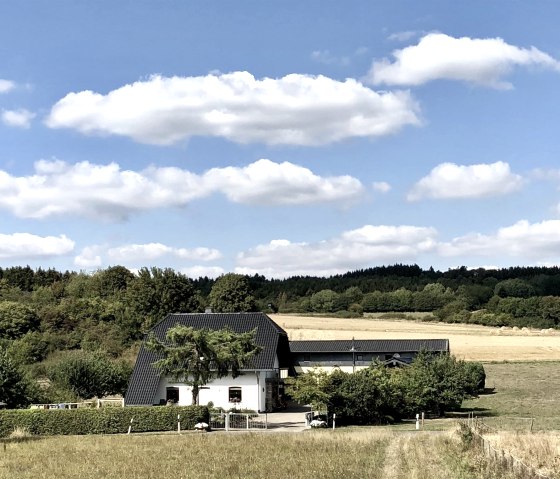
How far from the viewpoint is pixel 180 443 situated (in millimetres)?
31875

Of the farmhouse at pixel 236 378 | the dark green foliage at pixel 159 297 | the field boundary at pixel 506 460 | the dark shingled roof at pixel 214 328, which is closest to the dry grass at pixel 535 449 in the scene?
the field boundary at pixel 506 460

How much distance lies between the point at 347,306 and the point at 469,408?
89319mm

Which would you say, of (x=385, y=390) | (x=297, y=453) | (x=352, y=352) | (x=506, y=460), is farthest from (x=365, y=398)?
(x=352, y=352)

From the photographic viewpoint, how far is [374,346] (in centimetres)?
7238

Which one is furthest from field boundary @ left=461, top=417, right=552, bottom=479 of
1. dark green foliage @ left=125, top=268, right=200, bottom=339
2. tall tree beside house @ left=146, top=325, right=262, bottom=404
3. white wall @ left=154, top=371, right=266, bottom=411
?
dark green foliage @ left=125, top=268, right=200, bottom=339

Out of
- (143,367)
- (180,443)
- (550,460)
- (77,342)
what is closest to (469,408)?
(143,367)

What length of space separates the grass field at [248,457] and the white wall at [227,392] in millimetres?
14906

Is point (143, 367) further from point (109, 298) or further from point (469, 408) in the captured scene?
point (109, 298)

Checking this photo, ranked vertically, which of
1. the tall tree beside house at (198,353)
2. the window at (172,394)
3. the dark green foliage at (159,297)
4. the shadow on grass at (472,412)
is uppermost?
the dark green foliage at (159,297)

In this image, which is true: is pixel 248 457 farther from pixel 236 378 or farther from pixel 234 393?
pixel 234 393

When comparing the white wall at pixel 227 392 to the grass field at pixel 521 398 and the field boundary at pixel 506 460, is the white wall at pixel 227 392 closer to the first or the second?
the grass field at pixel 521 398

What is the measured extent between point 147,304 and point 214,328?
3425cm

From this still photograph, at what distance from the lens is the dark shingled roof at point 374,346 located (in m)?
70.8

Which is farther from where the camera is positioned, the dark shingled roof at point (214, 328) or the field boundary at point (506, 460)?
the dark shingled roof at point (214, 328)
